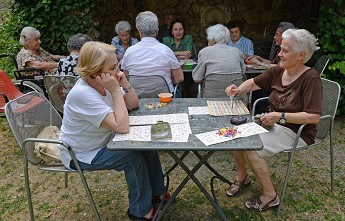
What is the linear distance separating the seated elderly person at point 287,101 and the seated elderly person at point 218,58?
0.51 m

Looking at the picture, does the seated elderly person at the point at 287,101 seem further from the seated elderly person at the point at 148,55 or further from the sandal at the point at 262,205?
the seated elderly person at the point at 148,55

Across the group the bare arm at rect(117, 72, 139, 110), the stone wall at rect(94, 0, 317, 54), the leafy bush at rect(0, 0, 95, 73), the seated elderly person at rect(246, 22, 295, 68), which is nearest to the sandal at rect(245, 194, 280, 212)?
the bare arm at rect(117, 72, 139, 110)

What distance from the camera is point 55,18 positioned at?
470cm

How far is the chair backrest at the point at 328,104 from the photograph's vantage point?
8.49 feet

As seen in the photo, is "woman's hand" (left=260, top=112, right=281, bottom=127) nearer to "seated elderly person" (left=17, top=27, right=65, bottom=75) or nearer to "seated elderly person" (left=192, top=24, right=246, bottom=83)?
"seated elderly person" (left=192, top=24, right=246, bottom=83)

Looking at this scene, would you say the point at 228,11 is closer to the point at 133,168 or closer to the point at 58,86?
the point at 58,86

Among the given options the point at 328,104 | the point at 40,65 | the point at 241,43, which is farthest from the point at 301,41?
the point at 40,65

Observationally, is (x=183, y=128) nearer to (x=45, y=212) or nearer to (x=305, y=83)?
(x=305, y=83)

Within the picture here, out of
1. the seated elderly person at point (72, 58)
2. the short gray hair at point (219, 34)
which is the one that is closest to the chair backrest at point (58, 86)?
the seated elderly person at point (72, 58)

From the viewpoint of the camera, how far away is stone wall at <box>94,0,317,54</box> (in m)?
6.71

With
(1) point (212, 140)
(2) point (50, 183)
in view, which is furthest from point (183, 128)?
(2) point (50, 183)

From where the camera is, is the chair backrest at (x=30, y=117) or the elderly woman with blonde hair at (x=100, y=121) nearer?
the elderly woman with blonde hair at (x=100, y=121)

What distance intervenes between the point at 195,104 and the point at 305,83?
0.78 m

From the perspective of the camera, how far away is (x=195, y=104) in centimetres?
250
